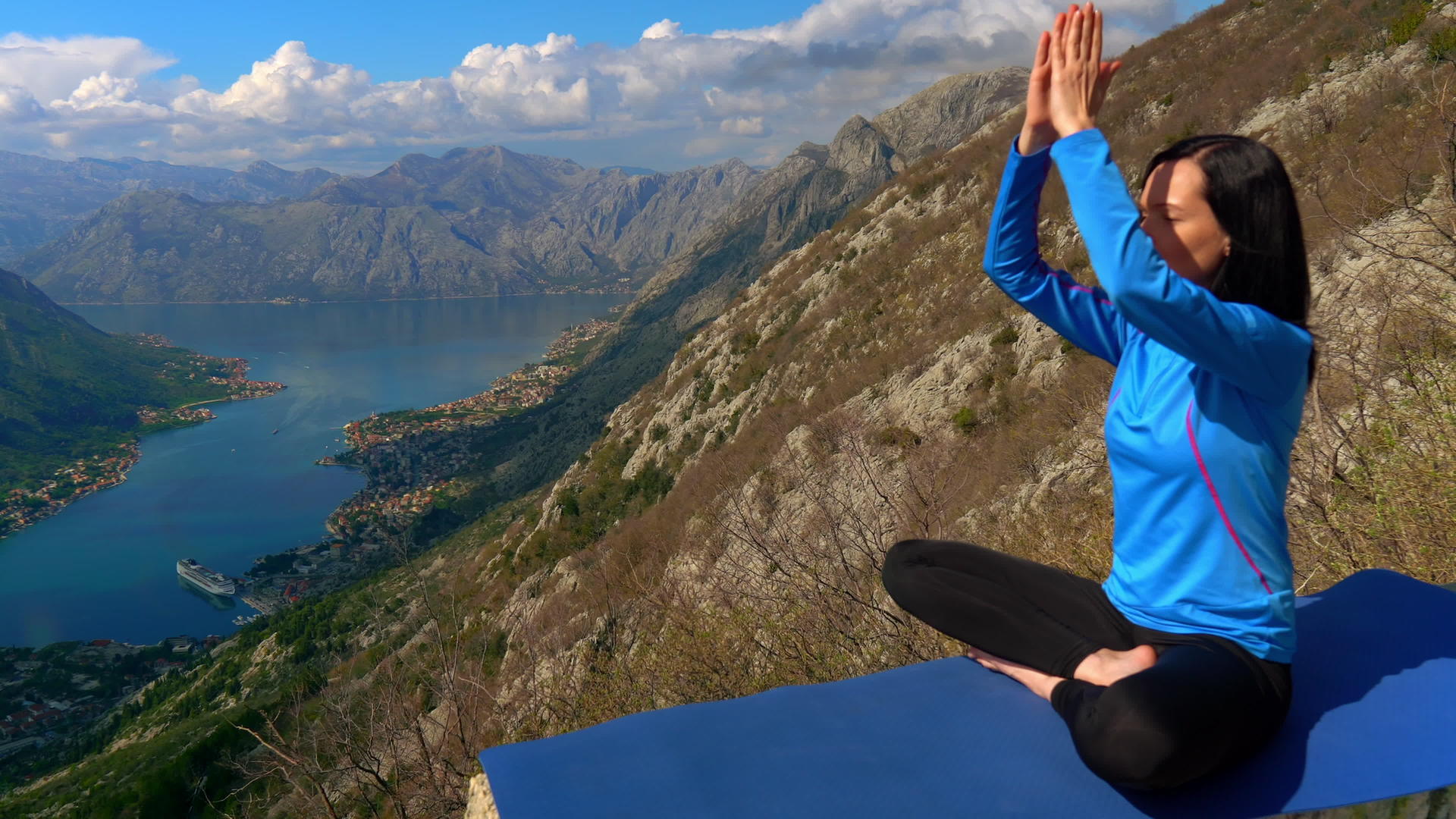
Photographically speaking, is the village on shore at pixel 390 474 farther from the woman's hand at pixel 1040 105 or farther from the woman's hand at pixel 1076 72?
the woman's hand at pixel 1076 72

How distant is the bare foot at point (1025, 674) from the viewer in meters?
2.27

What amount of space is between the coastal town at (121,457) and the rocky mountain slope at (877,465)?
83463mm

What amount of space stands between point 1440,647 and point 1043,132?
2008 mm

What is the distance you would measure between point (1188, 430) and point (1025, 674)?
969 mm

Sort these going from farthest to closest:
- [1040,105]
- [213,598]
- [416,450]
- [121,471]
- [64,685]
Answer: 1. [121,471]
2. [416,450]
3. [213,598]
4. [64,685]
5. [1040,105]

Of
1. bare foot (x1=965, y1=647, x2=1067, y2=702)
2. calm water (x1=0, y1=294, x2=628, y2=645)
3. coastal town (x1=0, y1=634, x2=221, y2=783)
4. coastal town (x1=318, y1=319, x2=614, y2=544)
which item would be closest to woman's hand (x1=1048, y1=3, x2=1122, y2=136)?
bare foot (x1=965, y1=647, x2=1067, y2=702)

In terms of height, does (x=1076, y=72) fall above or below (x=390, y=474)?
above

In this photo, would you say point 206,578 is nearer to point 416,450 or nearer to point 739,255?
point 416,450

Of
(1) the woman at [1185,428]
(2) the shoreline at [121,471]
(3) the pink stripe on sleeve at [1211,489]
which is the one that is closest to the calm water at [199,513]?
(2) the shoreline at [121,471]

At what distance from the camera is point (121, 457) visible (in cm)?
11256

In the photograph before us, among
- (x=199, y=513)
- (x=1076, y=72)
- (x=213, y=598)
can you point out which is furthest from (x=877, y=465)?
(x=199, y=513)

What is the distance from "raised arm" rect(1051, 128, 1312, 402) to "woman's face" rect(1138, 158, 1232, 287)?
0.19m

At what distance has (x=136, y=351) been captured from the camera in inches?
6422

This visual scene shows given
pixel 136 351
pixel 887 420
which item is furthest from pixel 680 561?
pixel 136 351
